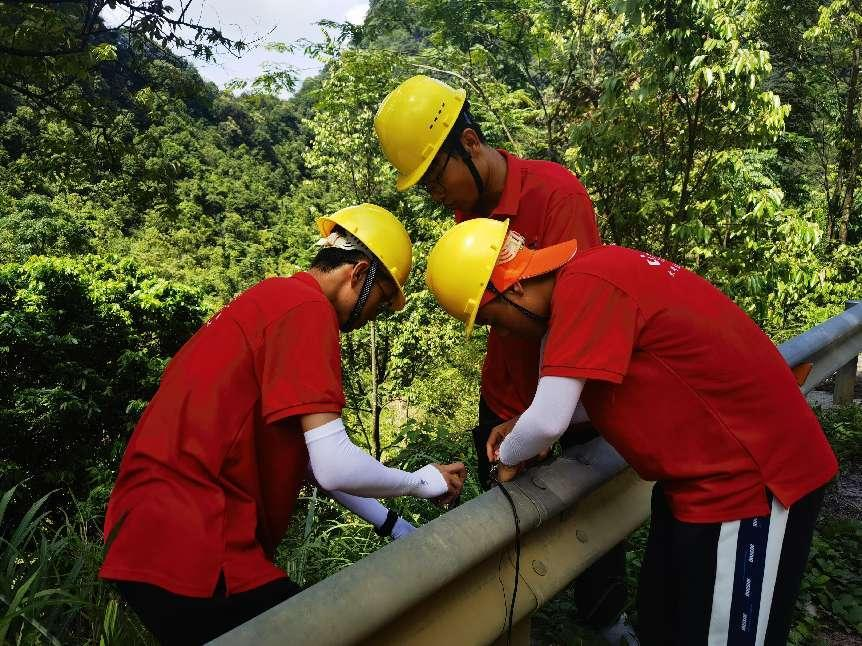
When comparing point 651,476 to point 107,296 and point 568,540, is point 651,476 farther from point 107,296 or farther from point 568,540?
point 107,296

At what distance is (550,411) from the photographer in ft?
5.62

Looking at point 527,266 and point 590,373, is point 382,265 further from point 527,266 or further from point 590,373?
point 590,373

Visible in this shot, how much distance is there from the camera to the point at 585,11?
9781 millimetres

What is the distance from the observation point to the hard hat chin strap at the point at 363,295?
2.18 meters

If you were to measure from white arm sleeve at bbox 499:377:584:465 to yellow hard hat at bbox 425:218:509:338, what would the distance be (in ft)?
1.27

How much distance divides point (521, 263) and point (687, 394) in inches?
24.6

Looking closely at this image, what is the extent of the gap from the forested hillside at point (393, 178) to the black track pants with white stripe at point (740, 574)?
771 millimetres

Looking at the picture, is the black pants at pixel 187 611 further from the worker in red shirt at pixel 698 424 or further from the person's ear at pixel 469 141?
the person's ear at pixel 469 141

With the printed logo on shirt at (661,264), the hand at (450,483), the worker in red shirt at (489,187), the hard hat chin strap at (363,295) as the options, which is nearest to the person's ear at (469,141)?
the worker in red shirt at (489,187)

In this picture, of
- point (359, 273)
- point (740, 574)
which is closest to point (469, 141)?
point (359, 273)

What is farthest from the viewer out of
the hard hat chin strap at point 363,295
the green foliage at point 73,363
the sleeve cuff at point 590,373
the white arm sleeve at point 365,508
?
the green foliage at point 73,363

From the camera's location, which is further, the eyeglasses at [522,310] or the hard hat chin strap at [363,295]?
the hard hat chin strap at [363,295]

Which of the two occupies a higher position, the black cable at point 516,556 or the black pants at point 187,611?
the black cable at point 516,556

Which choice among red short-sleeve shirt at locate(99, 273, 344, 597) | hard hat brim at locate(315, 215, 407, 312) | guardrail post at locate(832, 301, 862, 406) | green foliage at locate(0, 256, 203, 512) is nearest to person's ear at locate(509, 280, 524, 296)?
hard hat brim at locate(315, 215, 407, 312)
